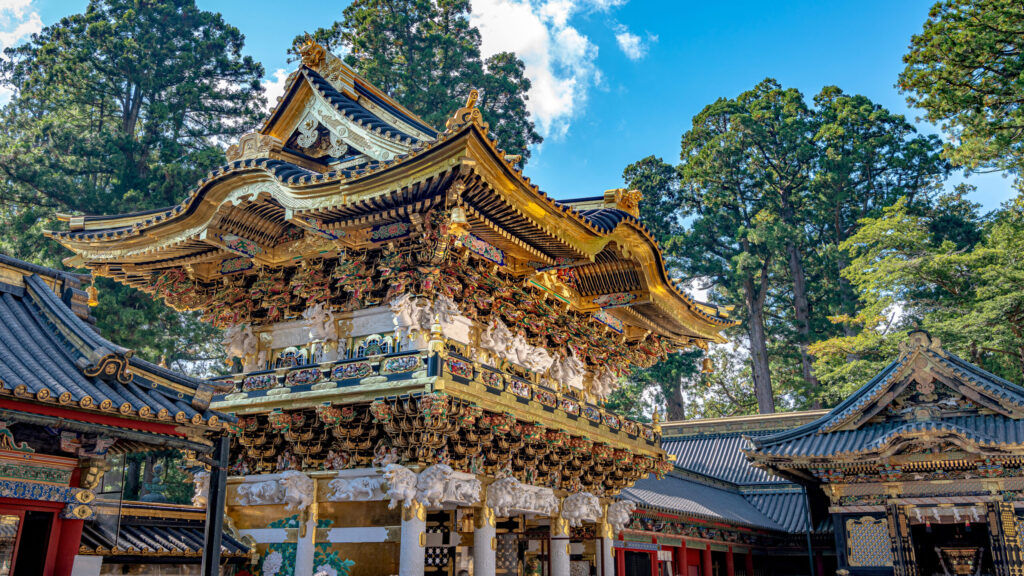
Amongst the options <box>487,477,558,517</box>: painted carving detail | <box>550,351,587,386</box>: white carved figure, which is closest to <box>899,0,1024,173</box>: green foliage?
<box>550,351,587,386</box>: white carved figure

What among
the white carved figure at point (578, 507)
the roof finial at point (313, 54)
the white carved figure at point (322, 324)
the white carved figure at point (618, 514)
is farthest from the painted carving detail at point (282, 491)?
the roof finial at point (313, 54)

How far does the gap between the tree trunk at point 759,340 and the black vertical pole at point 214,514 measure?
32500 mm

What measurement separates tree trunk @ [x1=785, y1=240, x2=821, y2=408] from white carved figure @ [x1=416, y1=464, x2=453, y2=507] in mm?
30833

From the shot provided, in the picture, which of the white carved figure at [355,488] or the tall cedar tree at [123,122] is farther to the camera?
the tall cedar tree at [123,122]

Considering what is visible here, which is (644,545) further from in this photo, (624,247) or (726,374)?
(726,374)

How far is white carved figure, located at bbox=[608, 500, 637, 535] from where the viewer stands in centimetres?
1708

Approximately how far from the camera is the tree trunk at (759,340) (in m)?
37.8

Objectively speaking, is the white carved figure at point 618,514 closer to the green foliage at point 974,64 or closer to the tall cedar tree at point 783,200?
the green foliage at point 974,64

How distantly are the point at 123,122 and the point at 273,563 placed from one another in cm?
2398

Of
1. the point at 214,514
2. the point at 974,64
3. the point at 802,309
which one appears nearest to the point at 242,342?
the point at 214,514

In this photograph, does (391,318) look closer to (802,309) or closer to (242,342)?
(242,342)

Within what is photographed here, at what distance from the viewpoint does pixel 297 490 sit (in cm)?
1234

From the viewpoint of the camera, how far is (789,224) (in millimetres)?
41031

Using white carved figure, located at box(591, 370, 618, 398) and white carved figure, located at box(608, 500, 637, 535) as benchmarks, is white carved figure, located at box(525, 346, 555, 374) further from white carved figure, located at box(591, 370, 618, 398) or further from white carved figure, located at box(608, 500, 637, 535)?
white carved figure, located at box(608, 500, 637, 535)
